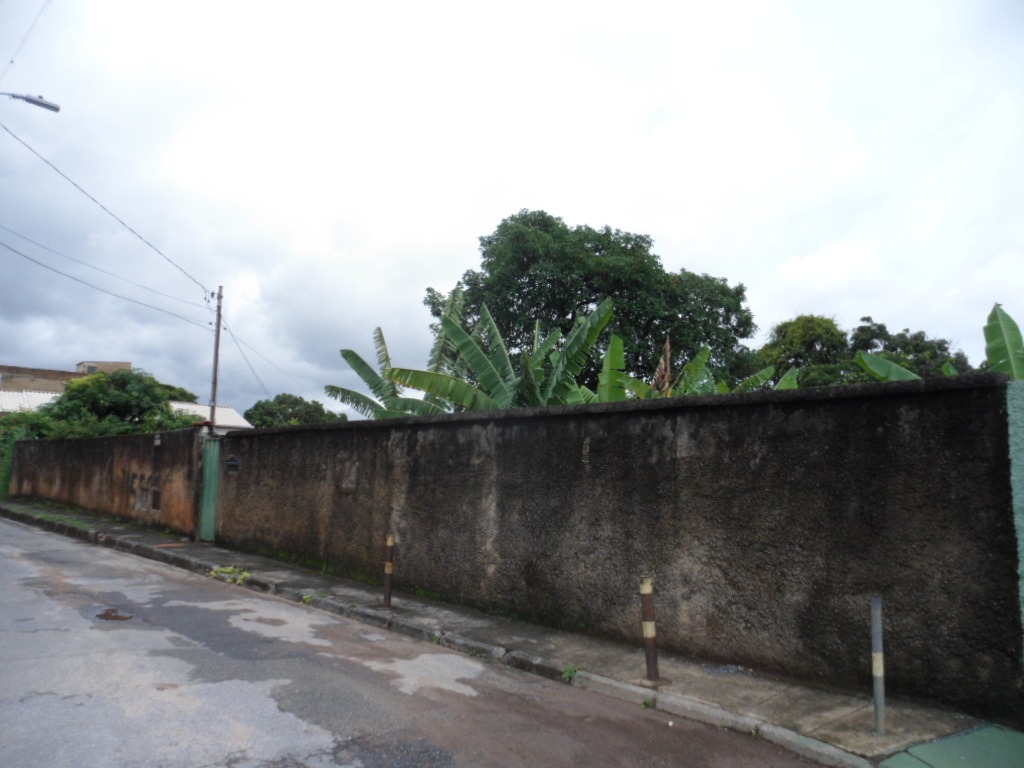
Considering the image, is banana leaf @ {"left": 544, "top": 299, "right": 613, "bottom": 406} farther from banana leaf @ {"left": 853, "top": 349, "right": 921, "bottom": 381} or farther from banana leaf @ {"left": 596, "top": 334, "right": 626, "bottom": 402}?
banana leaf @ {"left": 853, "top": 349, "right": 921, "bottom": 381}

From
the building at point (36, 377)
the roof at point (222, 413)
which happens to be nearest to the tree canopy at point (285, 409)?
the roof at point (222, 413)

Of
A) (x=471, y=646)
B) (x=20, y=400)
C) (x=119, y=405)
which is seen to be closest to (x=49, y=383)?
(x=20, y=400)

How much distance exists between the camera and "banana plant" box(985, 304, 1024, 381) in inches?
265

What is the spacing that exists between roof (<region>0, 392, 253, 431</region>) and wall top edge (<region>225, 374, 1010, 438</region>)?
119ft

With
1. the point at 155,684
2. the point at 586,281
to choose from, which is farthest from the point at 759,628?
the point at 586,281

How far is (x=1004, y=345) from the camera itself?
22.2 feet

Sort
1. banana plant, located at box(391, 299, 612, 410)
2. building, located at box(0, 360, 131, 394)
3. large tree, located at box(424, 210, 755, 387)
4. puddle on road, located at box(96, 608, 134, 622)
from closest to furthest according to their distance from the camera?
puddle on road, located at box(96, 608, 134, 622), banana plant, located at box(391, 299, 612, 410), large tree, located at box(424, 210, 755, 387), building, located at box(0, 360, 131, 394)

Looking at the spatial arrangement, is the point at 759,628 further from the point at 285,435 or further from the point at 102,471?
the point at 102,471

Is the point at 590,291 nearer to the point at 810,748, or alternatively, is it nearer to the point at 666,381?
the point at 666,381

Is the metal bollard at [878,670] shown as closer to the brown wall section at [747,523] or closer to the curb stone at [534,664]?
the brown wall section at [747,523]

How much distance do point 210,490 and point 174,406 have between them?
125ft

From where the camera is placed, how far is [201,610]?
28.6ft

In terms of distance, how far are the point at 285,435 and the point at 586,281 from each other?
12.9 m

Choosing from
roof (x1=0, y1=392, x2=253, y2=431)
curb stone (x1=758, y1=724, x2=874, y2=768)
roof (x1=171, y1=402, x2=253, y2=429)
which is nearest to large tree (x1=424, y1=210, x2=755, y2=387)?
curb stone (x1=758, y1=724, x2=874, y2=768)
